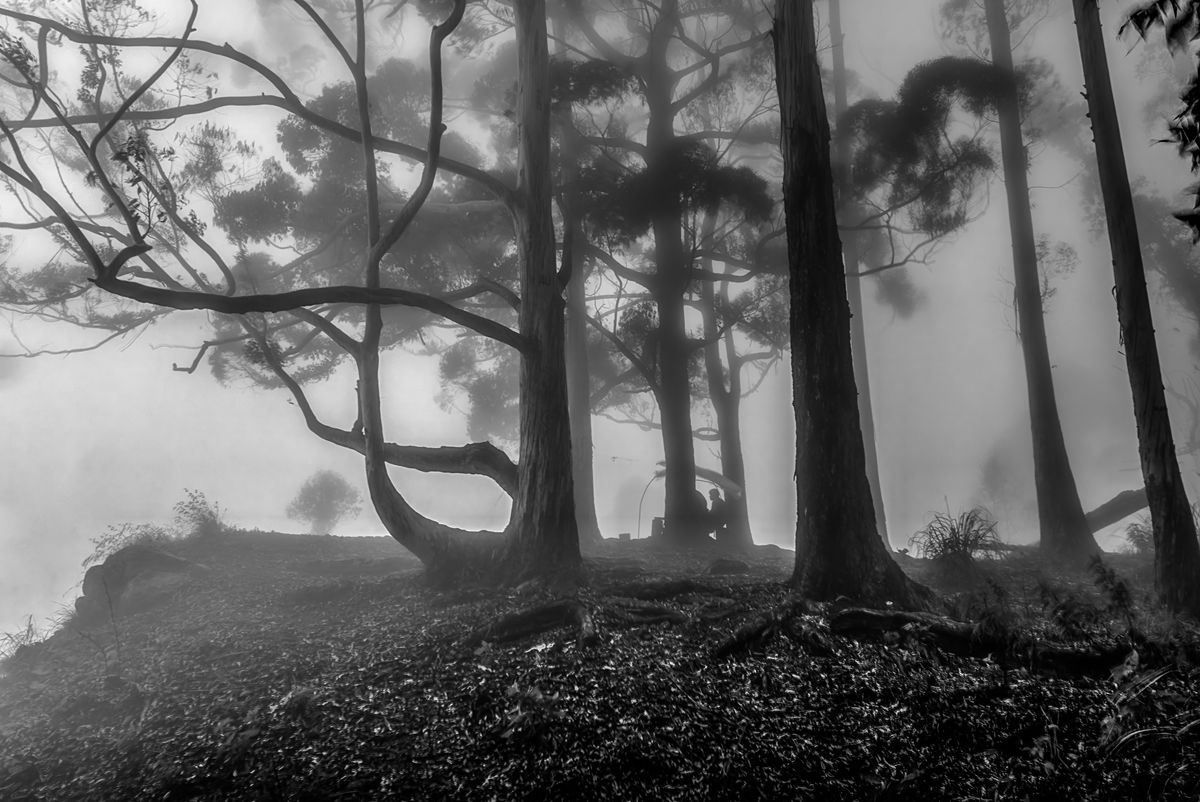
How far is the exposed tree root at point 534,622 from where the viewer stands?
5.20 metres

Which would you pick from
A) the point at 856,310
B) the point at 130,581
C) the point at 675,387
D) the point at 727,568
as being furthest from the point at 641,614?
the point at 856,310

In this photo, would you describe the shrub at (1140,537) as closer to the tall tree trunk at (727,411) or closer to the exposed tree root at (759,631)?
the tall tree trunk at (727,411)

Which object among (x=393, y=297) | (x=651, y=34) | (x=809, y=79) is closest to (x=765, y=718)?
(x=393, y=297)

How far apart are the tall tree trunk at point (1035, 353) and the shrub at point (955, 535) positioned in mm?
2290

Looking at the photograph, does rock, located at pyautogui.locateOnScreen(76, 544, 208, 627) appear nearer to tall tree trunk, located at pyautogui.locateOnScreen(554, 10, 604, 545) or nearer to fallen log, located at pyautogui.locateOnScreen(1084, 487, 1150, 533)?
tall tree trunk, located at pyautogui.locateOnScreen(554, 10, 604, 545)

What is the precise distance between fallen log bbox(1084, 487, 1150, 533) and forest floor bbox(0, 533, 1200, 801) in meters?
5.85

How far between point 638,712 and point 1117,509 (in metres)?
10.3

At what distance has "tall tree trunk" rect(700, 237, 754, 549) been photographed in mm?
12312

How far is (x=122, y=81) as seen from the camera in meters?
9.23

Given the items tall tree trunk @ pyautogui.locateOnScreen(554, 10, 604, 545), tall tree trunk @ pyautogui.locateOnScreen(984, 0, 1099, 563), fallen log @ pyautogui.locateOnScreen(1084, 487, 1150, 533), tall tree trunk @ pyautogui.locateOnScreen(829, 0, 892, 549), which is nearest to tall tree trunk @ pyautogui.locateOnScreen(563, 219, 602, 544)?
tall tree trunk @ pyautogui.locateOnScreen(554, 10, 604, 545)

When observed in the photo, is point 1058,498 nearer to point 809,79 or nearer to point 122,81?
point 809,79

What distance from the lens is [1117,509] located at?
10719 mm

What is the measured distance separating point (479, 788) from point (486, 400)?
42.8 ft

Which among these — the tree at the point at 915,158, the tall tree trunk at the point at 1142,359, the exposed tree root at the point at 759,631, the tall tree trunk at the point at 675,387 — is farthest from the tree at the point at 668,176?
the exposed tree root at the point at 759,631
